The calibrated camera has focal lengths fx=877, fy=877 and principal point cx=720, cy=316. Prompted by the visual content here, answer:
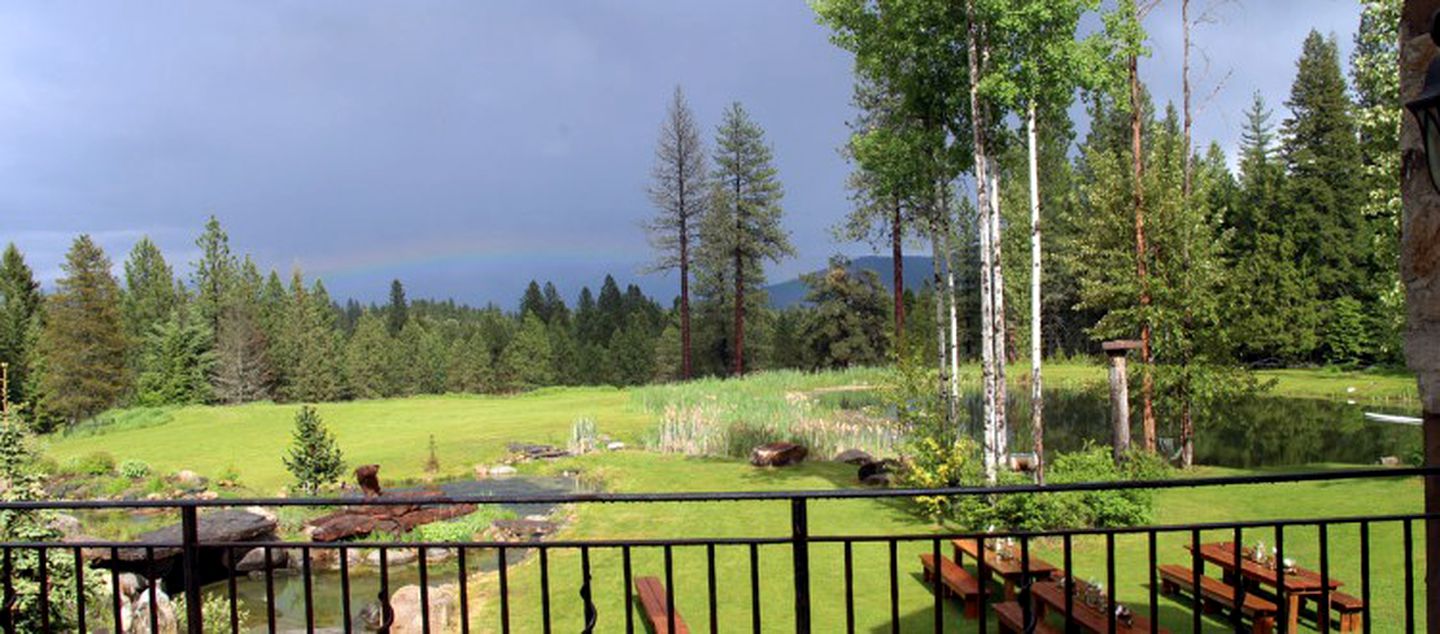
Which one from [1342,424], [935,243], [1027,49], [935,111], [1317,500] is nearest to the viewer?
[1027,49]

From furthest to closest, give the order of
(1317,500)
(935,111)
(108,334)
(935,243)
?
(108,334) < (935,243) < (1317,500) < (935,111)

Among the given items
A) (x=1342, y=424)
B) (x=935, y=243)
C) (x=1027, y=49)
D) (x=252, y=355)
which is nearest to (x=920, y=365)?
(x=935, y=243)

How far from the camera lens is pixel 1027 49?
999 centimetres

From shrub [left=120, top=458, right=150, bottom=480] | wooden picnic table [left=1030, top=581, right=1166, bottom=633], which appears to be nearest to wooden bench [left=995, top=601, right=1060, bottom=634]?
wooden picnic table [left=1030, top=581, right=1166, bottom=633]

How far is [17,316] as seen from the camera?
42.9 m

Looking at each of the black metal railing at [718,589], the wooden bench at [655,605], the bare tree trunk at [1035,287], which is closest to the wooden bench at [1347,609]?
the black metal railing at [718,589]

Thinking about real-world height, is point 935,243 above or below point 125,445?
above

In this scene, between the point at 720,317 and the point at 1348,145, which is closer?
the point at 1348,145

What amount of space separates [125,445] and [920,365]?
873 inches

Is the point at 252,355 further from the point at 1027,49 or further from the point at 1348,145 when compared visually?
the point at 1348,145

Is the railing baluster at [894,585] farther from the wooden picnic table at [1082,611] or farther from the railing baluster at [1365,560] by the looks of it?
the wooden picnic table at [1082,611]

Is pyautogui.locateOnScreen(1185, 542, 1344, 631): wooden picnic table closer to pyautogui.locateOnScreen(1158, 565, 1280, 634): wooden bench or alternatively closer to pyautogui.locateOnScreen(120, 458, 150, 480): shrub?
pyautogui.locateOnScreen(1158, 565, 1280, 634): wooden bench

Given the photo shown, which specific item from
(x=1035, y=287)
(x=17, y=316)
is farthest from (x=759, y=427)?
(x=17, y=316)

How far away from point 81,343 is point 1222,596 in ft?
140
